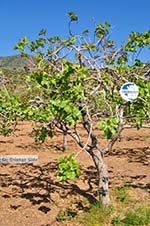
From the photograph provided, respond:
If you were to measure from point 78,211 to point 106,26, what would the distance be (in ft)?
12.5

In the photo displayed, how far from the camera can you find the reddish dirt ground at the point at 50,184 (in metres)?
9.34

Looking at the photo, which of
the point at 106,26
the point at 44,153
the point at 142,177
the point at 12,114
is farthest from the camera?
the point at 44,153

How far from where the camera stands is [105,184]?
9.48 metres

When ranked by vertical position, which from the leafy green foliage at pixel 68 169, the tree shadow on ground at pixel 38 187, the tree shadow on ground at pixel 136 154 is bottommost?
the tree shadow on ground at pixel 38 187

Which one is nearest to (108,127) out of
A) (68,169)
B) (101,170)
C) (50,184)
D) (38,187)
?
(68,169)

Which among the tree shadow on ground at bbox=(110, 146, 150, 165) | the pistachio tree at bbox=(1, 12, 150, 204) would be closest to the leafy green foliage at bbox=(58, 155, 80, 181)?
the pistachio tree at bbox=(1, 12, 150, 204)

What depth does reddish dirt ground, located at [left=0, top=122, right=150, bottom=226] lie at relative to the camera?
9336 mm

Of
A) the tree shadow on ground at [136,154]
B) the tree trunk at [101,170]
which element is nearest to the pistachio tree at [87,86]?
the tree trunk at [101,170]

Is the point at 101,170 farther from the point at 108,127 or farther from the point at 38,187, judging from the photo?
the point at 108,127

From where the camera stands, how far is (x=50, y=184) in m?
11.4

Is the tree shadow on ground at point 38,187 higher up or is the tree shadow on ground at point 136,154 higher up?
the tree shadow on ground at point 136,154

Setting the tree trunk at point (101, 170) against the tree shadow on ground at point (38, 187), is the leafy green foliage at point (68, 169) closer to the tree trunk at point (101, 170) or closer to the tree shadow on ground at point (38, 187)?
the tree trunk at point (101, 170)

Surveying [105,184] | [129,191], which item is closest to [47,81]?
[105,184]

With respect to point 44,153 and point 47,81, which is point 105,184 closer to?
point 47,81
